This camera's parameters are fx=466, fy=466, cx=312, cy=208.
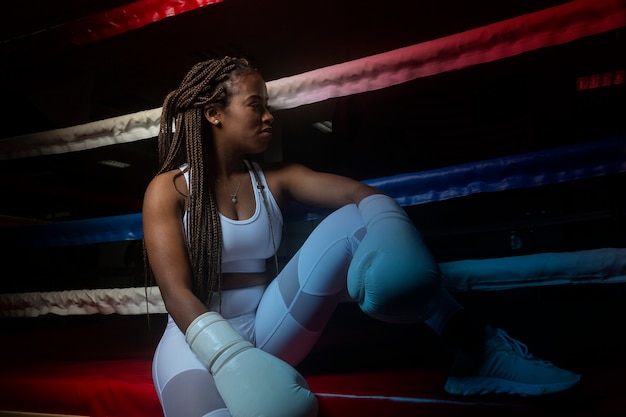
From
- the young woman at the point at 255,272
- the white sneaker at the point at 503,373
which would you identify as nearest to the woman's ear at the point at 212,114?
the young woman at the point at 255,272

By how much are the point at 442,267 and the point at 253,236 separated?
42 centimetres

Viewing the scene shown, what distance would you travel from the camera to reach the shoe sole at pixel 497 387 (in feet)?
2.45

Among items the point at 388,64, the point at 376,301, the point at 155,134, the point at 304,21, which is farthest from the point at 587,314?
the point at 304,21

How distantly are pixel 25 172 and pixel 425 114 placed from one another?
5289 mm

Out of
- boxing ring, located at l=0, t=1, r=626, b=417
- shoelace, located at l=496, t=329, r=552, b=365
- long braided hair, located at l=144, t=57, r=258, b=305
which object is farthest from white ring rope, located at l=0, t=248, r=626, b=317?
long braided hair, located at l=144, t=57, r=258, b=305

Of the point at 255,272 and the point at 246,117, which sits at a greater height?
the point at 246,117

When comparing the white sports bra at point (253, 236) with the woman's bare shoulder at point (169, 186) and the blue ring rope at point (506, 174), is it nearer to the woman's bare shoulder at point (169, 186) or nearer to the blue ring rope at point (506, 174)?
the woman's bare shoulder at point (169, 186)

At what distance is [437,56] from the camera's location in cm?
107

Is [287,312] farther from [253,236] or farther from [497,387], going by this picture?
[497,387]

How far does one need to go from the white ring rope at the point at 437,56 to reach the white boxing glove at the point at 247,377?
0.66 m

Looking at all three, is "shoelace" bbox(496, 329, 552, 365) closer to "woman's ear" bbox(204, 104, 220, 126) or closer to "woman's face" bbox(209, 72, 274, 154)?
"woman's face" bbox(209, 72, 274, 154)

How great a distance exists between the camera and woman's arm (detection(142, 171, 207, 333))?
85 centimetres

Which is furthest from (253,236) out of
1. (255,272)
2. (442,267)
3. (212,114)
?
(442,267)

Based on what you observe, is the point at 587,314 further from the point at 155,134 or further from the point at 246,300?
the point at 155,134
